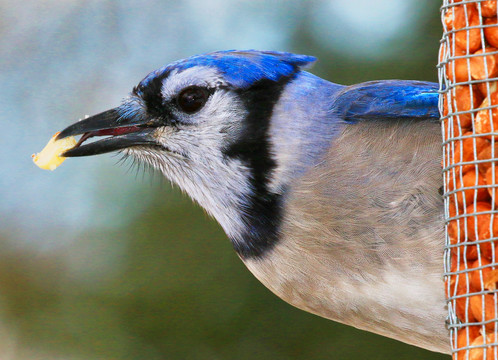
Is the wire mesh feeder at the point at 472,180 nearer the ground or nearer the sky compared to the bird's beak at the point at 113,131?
nearer the ground

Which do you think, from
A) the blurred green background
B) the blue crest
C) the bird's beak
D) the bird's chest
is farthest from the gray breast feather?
the blurred green background

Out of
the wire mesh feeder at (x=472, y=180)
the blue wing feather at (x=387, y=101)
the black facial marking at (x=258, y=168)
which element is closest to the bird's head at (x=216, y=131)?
the black facial marking at (x=258, y=168)

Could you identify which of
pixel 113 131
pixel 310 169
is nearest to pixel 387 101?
pixel 310 169

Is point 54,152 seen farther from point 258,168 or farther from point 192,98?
point 258,168

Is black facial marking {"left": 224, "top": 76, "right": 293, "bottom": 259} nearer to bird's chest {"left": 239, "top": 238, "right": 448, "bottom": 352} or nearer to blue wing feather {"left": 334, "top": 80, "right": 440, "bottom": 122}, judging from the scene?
bird's chest {"left": 239, "top": 238, "right": 448, "bottom": 352}

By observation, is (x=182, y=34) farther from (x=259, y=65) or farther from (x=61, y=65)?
(x=259, y=65)

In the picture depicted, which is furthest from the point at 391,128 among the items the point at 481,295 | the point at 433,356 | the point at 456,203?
the point at 433,356

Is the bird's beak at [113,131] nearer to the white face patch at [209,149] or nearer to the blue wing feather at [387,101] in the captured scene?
the white face patch at [209,149]
